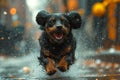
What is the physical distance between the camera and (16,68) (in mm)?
10594

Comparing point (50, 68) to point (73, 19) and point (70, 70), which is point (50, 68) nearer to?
point (73, 19)

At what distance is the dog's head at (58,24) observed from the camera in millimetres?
8297

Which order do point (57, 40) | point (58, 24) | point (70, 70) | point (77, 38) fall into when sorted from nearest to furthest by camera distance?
point (58, 24) < point (57, 40) < point (70, 70) < point (77, 38)

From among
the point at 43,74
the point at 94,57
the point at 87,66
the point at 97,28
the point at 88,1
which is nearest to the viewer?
the point at 43,74

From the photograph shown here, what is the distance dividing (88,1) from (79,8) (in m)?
1.05

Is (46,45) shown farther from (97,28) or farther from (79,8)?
(79,8)

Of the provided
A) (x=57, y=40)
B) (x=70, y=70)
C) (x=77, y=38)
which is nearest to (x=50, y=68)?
(x=57, y=40)

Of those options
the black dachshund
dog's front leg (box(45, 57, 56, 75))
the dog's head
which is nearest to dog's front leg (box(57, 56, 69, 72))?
the black dachshund

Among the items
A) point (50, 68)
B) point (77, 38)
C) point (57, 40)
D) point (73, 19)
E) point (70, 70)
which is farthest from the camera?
point (77, 38)

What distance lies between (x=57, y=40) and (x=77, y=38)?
339 centimetres

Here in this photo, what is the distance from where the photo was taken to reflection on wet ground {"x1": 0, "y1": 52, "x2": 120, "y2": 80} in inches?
345

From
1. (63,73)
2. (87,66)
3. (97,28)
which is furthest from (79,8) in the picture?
(63,73)

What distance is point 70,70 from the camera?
31.0ft

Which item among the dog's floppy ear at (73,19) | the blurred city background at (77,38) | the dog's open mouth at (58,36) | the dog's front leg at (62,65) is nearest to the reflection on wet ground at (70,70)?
the blurred city background at (77,38)
